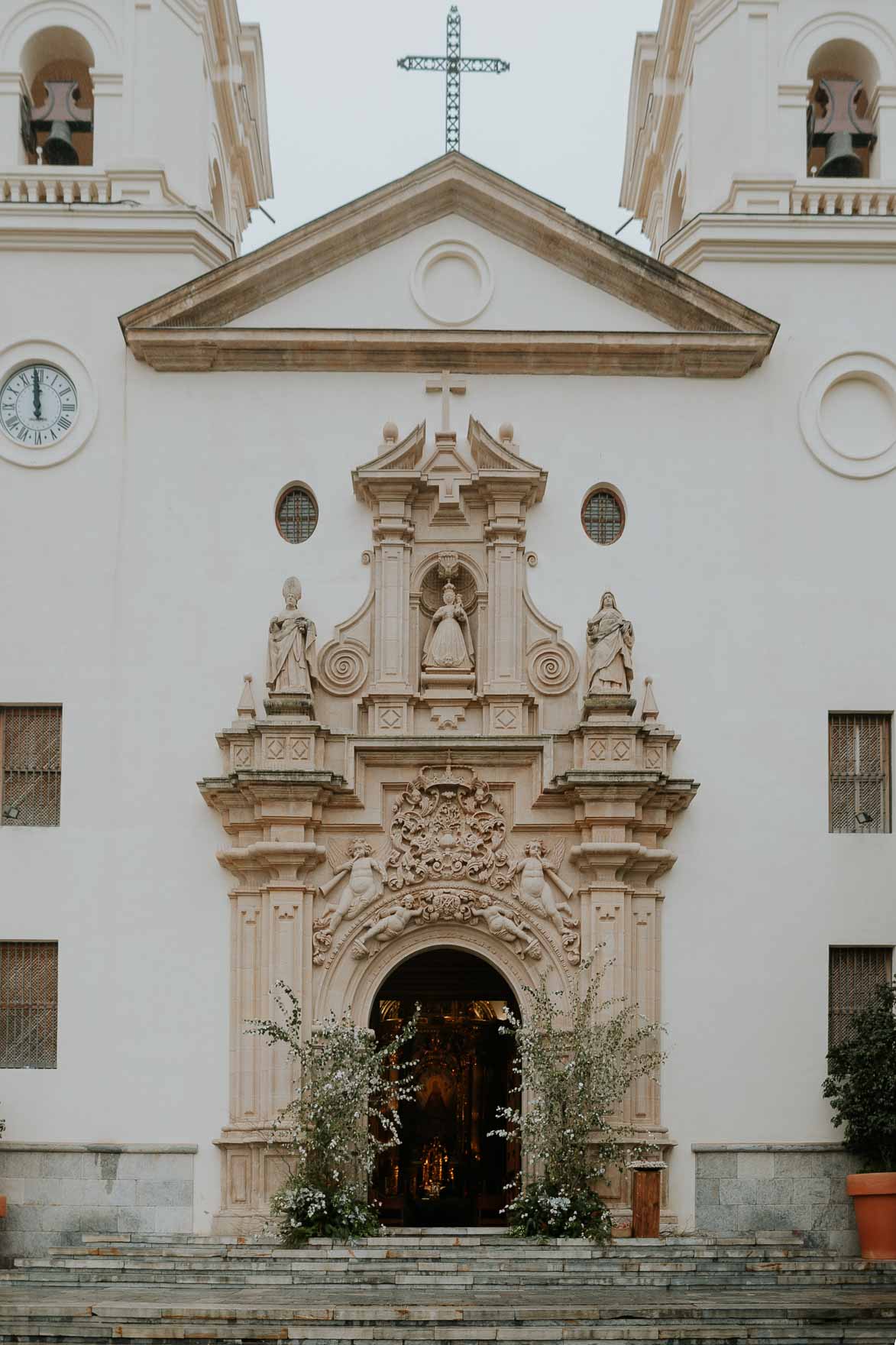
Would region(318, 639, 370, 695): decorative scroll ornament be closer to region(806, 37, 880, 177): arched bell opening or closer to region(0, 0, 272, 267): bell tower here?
region(0, 0, 272, 267): bell tower

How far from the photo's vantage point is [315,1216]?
22297 millimetres

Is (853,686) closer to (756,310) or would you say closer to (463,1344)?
(756,310)

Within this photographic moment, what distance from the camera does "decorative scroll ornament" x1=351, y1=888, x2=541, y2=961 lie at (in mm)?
24094

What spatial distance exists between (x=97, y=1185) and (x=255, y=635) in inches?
241

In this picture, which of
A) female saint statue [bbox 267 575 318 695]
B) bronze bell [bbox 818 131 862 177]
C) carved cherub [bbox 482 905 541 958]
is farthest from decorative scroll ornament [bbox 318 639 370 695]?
bronze bell [bbox 818 131 862 177]

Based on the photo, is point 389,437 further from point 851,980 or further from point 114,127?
point 851,980

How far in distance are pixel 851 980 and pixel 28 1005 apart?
350 inches

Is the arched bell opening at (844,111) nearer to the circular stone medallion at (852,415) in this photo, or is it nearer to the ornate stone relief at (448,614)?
the circular stone medallion at (852,415)

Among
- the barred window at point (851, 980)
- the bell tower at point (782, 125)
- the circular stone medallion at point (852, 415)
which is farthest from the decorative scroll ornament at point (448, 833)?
the bell tower at point (782, 125)

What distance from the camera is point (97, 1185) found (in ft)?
77.7

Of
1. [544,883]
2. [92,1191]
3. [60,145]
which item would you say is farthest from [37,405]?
[92,1191]

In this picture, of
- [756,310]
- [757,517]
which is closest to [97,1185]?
[757,517]

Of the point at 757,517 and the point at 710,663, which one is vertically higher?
the point at 757,517

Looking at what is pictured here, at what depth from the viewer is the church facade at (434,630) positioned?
24.0 metres
